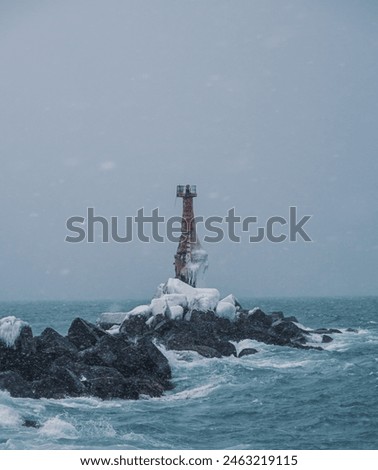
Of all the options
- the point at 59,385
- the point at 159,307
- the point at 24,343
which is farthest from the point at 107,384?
the point at 159,307

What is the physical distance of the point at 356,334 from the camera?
3997 centimetres

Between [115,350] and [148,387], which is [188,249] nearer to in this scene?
[115,350]

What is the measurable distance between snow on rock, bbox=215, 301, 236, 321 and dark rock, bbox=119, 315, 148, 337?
4.56 meters

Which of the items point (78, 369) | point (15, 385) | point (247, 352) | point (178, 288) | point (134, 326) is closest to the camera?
point (15, 385)

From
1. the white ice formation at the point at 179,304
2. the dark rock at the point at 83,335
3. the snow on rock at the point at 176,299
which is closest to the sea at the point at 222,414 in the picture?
the dark rock at the point at 83,335

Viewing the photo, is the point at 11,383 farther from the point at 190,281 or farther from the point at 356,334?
the point at 356,334

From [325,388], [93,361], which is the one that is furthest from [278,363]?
[93,361]

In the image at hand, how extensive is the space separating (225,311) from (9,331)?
15.3 m

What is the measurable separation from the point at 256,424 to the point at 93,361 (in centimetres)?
687

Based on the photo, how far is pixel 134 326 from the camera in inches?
1220

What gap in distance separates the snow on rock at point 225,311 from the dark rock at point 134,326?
14.9 ft

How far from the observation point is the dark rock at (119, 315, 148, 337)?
30.5 meters

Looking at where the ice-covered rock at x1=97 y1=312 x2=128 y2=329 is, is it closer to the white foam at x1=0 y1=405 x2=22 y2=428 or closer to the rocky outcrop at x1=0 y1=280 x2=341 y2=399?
the rocky outcrop at x1=0 y1=280 x2=341 y2=399

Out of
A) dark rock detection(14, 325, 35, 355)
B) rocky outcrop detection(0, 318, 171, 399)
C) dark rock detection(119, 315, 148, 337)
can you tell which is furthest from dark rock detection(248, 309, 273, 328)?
dark rock detection(14, 325, 35, 355)
